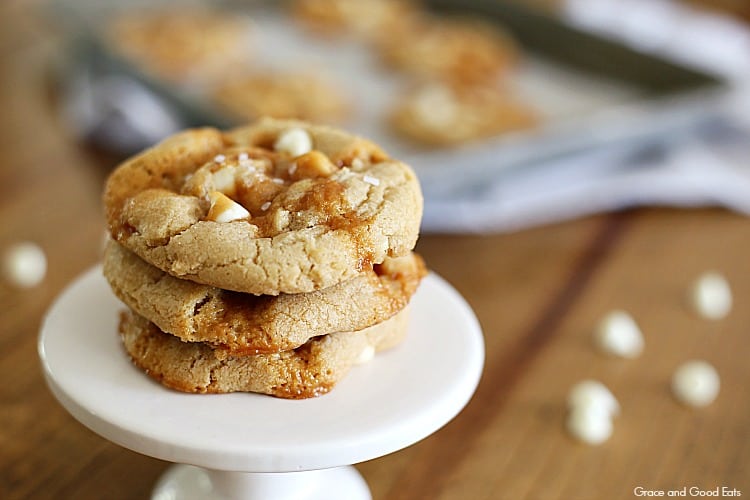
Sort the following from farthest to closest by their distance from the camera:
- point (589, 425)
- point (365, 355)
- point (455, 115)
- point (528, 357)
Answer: point (455, 115), point (528, 357), point (589, 425), point (365, 355)

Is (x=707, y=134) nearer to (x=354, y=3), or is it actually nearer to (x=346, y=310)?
(x=354, y=3)

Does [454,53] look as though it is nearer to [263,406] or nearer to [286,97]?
[286,97]

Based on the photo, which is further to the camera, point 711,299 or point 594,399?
point 711,299

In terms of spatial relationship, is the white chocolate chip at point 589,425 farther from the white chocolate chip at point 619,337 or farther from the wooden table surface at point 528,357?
the white chocolate chip at point 619,337

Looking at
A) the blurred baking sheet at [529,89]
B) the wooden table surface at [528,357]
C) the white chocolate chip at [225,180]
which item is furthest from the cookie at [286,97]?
the white chocolate chip at [225,180]

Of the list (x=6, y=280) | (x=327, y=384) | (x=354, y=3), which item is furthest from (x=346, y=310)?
(x=354, y=3)

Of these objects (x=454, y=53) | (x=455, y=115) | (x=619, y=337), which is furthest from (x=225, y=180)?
(x=454, y=53)

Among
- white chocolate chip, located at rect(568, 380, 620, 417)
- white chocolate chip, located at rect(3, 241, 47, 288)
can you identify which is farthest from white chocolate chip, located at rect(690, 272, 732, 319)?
white chocolate chip, located at rect(3, 241, 47, 288)
